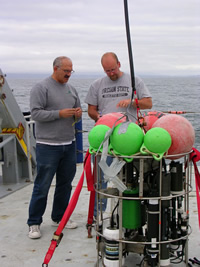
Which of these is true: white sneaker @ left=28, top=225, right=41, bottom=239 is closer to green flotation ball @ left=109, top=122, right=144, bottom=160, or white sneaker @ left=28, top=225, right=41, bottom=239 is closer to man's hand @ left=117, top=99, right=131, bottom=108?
man's hand @ left=117, top=99, right=131, bottom=108

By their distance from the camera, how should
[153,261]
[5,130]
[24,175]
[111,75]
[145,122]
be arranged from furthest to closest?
1. [24,175]
2. [5,130]
3. [111,75]
4. [145,122]
5. [153,261]

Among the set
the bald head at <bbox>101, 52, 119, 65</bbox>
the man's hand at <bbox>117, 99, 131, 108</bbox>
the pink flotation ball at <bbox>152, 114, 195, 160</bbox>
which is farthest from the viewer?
the bald head at <bbox>101, 52, 119, 65</bbox>

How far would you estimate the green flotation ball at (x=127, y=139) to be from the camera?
290 cm

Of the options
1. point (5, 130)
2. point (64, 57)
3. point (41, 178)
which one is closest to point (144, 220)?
point (41, 178)

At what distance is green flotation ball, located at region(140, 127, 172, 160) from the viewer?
9.30 feet

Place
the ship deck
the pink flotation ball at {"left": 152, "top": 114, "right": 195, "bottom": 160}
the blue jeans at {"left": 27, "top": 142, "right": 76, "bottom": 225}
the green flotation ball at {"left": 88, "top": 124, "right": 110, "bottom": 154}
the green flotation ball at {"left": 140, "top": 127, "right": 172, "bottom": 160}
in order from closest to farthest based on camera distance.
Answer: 1. the green flotation ball at {"left": 140, "top": 127, "right": 172, "bottom": 160}
2. the pink flotation ball at {"left": 152, "top": 114, "right": 195, "bottom": 160}
3. the green flotation ball at {"left": 88, "top": 124, "right": 110, "bottom": 154}
4. the ship deck
5. the blue jeans at {"left": 27, "top": 142, "right": 76, "bottom": 225}

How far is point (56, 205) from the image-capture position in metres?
4.58

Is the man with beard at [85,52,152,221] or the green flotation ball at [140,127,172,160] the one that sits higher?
the man with beard at [85,52,152,221]

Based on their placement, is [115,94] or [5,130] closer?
[115,94]

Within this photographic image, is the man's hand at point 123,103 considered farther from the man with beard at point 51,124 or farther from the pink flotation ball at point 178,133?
the pink flotation ball at point 178,133

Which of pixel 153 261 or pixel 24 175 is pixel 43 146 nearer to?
pixel 153 261

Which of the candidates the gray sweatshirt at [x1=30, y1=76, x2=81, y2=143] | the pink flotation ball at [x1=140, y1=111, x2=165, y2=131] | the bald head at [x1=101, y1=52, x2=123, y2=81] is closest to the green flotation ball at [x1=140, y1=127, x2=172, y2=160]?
the pink flotation ball at [x1=140, y1=111, x2=165, y2=131]

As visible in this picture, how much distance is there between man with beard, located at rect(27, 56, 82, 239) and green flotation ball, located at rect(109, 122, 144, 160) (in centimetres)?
130

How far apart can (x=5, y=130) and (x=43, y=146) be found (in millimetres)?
2291
